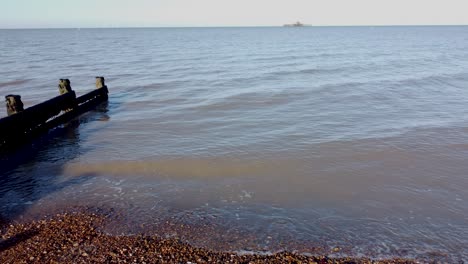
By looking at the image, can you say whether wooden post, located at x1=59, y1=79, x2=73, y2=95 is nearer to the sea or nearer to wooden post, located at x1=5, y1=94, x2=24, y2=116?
the sea

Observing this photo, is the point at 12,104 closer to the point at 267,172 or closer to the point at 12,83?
the point at 267,172

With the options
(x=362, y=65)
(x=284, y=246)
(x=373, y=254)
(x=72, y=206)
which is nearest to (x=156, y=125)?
(x=72, y=206)

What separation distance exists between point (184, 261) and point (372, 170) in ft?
19.5

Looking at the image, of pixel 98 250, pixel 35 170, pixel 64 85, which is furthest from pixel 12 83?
pixel 98 250

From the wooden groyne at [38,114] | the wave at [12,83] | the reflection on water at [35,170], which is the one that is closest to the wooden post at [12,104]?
the wooden groyne at [38,114]

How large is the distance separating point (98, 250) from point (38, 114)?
27.5 ft

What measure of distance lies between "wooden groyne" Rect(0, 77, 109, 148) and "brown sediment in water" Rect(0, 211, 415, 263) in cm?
533

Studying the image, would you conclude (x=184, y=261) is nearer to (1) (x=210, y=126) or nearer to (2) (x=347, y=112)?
(1) (x=210, y=126)

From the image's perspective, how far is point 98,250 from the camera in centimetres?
571

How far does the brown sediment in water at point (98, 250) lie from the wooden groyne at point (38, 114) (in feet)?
17.5

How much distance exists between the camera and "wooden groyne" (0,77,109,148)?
10.7 metres

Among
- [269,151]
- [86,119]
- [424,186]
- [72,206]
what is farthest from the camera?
[86,119]

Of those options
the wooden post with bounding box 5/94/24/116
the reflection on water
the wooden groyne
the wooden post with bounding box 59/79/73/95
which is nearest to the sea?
the reflection on water

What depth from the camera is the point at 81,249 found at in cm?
577
